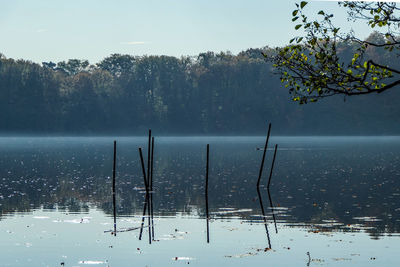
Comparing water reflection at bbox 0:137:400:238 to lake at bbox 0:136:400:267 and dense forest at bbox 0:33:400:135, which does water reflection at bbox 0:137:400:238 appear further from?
dense forest at bbox 0:33:400:135

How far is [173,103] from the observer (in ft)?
595

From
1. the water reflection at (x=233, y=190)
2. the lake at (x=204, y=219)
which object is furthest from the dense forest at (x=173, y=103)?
the lake at (x=204, y=219)

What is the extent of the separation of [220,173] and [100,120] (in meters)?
121

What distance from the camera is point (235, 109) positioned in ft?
588

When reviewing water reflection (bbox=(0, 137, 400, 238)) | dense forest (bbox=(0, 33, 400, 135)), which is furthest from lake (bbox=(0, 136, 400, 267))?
dense forest (bbox=(0, 33, 400, 135))

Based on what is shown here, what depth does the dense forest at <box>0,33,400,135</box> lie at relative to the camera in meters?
175

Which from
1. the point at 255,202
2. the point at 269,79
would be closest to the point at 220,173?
the point at 255,202

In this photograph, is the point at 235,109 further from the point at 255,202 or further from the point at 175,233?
the point at 175,233

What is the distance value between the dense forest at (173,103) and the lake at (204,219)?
11208 centimetres

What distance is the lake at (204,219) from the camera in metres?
23.3

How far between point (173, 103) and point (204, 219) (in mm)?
148868

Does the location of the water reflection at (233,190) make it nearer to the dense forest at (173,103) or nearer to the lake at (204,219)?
the lake at (204,219)

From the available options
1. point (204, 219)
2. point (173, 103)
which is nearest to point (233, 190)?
point (204, 219)

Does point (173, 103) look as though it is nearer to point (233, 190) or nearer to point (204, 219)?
point (233, 190)
